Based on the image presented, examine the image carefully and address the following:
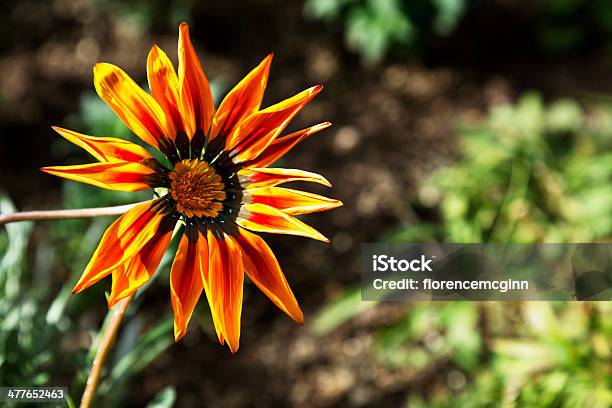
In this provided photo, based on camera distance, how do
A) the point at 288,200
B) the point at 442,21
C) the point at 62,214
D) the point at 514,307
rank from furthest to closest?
the point at 442,21, the point at 514,307, the point at 288,200, the point at 62,214

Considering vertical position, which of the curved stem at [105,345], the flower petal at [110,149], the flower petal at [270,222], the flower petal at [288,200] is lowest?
the curved stem at [105,345]

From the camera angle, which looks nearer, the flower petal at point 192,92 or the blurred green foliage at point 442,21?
the flower petal at point 192,92

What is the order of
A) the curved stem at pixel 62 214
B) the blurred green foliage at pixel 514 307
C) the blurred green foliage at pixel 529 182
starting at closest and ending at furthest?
1. the curved stem at pixel 62 214
2. the blurred green foliage at pixel 514 307
3. the blurred green foliage at pixel 529 182

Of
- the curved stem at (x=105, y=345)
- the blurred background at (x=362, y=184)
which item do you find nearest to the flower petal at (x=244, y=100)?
the curved stem at (x=105, y=345)

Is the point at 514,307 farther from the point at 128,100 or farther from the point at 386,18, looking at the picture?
the point at 128,100

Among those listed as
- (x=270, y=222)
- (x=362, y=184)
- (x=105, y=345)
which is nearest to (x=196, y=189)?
(x=270, y=222)

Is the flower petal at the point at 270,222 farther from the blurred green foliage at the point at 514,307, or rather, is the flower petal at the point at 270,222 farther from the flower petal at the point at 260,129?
the blurred green foliage at the point at 514,307

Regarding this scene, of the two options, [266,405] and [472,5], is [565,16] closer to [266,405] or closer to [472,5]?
[472,5]
